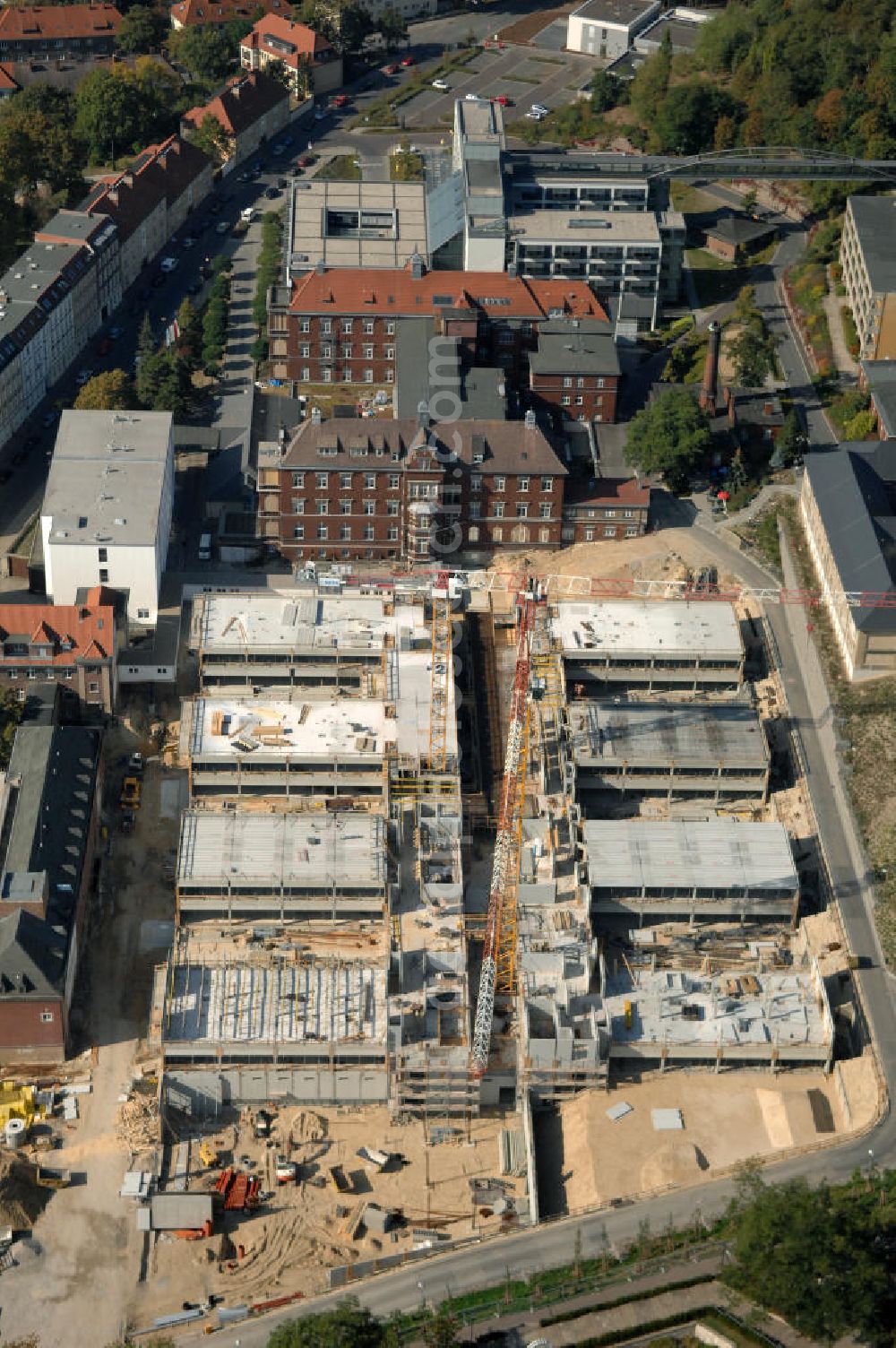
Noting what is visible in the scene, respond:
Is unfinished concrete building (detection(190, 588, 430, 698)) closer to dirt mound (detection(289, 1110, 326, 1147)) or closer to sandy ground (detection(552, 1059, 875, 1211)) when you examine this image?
dirt mound (detection(289, 1110, 326, 1147))

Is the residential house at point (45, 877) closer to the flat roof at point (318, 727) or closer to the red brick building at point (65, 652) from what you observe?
the red brick building at point (65, 652)

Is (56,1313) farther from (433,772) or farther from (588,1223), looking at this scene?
(433,772)

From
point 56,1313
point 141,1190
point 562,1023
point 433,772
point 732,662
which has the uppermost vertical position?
Result: point 732,662

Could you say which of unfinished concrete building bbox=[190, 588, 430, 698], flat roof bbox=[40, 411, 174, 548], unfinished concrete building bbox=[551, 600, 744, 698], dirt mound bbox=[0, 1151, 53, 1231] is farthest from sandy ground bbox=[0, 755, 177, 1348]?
unfinished concrete building bbox=[551, 600, 744, 698]

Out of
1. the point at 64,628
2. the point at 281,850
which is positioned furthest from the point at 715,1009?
the point at 64,628

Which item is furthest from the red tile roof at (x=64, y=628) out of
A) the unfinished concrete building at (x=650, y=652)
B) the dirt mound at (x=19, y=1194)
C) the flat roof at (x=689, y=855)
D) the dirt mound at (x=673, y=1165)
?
the dirt mound at (x=673, y=1165)

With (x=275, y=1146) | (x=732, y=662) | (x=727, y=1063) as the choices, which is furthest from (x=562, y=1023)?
(x=732, y=662)

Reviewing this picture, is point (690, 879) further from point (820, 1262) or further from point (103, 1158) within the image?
point (103, 1158)
